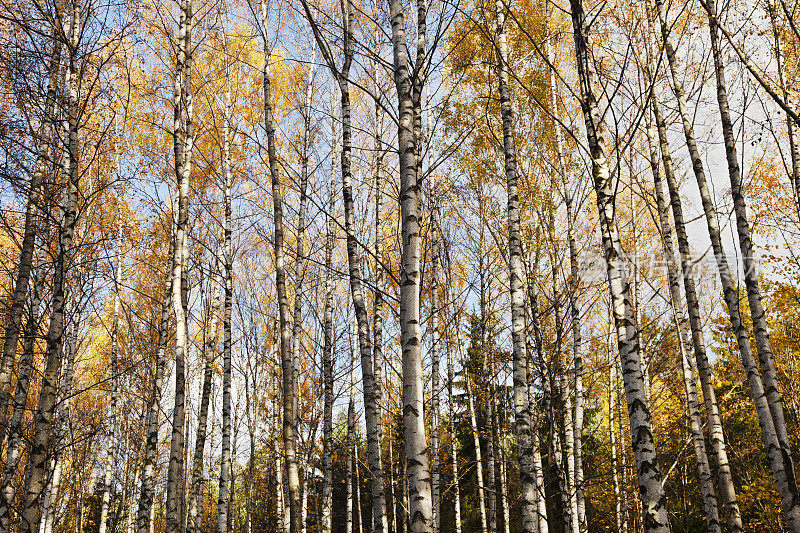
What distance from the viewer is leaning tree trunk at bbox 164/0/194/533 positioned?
6.32m

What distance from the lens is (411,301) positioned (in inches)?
120

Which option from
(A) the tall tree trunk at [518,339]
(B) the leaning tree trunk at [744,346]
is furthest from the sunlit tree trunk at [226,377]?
(B) the leaning tree trunk at [744,346]

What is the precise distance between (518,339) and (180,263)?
179 inches

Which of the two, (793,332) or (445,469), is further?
(445,469)

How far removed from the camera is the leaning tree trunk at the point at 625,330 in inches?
118

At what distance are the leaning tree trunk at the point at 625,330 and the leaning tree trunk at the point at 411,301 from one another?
1081mm

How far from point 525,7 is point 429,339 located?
6.42 m

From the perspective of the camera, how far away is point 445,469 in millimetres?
17156

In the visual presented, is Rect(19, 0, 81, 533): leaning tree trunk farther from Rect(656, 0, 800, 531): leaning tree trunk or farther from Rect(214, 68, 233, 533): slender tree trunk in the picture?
Rect(656, 0, 800, 531): leaning tree trunk

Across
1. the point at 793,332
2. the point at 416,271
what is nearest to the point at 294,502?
the point at 416,271

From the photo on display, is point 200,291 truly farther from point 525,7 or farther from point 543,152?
point 525,7

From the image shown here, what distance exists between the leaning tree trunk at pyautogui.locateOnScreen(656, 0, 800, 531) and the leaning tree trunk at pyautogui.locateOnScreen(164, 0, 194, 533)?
19.5ft

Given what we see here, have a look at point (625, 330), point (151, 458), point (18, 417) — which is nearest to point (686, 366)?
point (625, 330)

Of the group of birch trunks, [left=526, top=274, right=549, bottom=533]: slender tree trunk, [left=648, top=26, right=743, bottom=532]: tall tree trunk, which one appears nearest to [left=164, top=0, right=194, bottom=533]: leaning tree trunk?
the group of birch trunks
